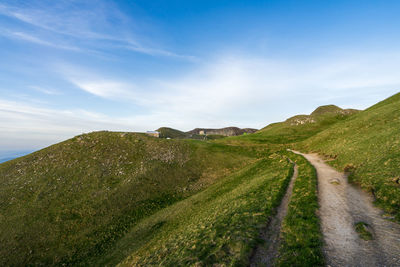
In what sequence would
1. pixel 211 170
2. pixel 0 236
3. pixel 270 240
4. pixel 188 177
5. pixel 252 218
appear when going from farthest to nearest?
pixel 211 170
pixel 188 177
pixel 0 236
pixel 252 218
pixel 270 240

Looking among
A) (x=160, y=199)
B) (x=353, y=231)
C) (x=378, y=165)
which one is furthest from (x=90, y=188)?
(x=378, y=165)

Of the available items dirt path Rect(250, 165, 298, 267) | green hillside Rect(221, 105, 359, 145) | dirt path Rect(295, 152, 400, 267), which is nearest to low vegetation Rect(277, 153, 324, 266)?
dirt path Rect(250, 165, 298, 267)

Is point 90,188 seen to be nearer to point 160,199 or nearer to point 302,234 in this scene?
point 160,199

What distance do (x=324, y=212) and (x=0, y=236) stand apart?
41.2 meters

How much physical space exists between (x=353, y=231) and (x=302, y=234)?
3.28 meters

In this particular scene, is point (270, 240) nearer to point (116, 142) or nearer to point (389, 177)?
point (389, 177)

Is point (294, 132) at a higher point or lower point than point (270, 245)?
higher

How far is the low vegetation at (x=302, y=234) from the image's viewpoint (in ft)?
29.1

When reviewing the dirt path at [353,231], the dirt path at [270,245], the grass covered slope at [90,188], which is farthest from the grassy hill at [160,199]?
the dirt path at [353,231]

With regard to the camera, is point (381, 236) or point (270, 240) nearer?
point (381, 236)

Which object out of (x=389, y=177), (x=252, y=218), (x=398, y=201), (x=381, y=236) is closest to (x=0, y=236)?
(x=252, y=218)

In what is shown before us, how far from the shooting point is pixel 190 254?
11836 millimetres

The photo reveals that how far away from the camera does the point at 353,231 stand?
1075cm

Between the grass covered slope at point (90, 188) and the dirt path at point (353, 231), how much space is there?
1031 inches
